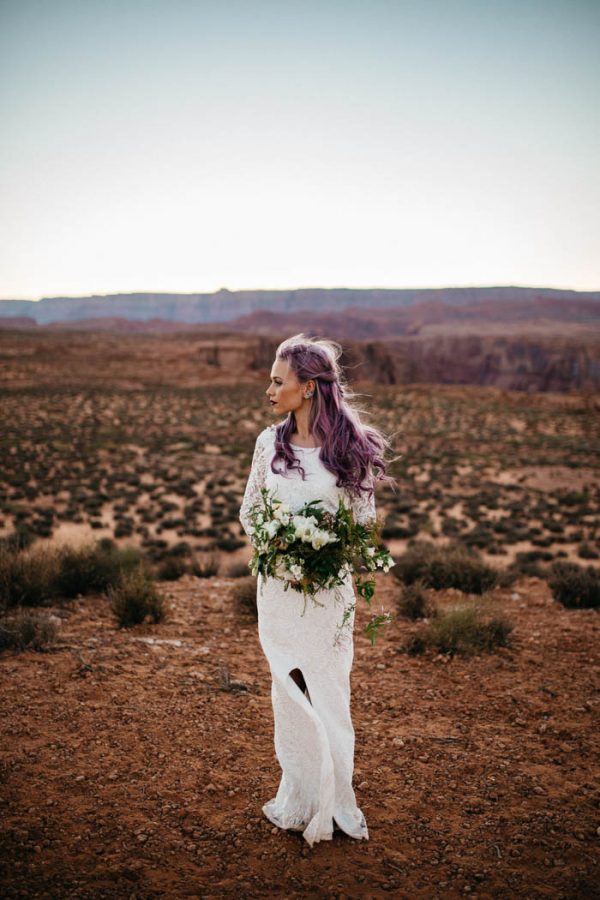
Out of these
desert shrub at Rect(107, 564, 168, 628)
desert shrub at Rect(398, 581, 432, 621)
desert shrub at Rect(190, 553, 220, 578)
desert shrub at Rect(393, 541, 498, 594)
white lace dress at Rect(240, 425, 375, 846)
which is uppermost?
white lace dress at Rect(240, 425, 375, 846)

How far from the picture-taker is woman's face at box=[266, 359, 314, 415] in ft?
10.3

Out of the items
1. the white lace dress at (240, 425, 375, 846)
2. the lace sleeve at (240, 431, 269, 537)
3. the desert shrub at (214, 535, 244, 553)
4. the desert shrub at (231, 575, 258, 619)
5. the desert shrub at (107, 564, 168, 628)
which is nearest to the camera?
the white lace dress at (240, 425, 375, 846)

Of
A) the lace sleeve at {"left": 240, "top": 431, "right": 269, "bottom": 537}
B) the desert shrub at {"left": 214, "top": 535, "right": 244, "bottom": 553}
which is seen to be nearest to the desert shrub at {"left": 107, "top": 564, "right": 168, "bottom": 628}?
the lace sleeve at {"left": 240, "top": 431, "right": 269, "bottom": 537}

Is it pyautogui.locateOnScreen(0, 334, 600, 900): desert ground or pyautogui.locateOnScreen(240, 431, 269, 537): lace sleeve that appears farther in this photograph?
pyautogui.locateOnScreen(240, 431, 269, 537): lace sleeve

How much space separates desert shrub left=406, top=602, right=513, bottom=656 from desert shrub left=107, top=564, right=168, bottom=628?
2.53m

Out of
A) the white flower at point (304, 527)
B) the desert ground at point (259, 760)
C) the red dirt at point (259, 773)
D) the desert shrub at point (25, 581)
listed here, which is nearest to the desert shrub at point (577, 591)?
the desert ground at point (259, 760)

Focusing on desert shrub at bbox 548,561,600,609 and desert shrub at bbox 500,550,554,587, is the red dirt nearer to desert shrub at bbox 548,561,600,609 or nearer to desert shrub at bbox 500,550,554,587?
desert shrub at bbox 548,561,600,609

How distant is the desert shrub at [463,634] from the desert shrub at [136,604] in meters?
2.53

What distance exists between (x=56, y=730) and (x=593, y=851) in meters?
3.29

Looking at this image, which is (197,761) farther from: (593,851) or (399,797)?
(593,851)

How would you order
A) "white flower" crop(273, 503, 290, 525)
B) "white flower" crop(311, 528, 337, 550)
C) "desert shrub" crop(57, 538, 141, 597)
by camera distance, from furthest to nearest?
"desert shrub" crop(57, 538, 141, 597)
"white flower" crop(273, 503, 290, 525)
"white flower" crop(311, 528, 337, 550)

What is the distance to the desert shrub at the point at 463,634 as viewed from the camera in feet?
18.7

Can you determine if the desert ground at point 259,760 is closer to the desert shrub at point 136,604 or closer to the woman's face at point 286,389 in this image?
the desert shrub at point 136,604

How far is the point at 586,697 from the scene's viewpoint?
491 centimetres
